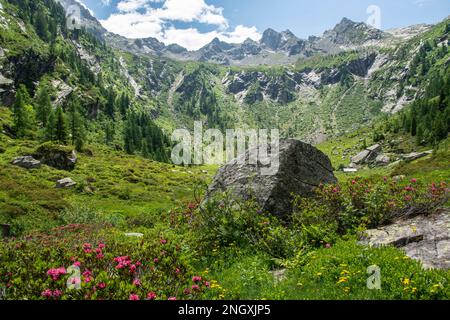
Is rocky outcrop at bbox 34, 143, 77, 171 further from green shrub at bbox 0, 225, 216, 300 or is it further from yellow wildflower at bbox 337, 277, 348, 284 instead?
yellow wildflower at bbox 337, 277, 348, 284

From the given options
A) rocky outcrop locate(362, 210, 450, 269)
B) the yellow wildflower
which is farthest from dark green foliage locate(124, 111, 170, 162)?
the yellow wildflower

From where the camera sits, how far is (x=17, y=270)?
7.07 metres

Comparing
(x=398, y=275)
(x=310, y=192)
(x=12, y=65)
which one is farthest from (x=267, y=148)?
(x=12, y=65)

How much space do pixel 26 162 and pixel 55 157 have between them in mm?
5761

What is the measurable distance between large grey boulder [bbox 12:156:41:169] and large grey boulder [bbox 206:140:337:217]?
150 feet

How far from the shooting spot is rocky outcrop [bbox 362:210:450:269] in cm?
939

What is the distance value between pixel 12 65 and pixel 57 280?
6346 inches

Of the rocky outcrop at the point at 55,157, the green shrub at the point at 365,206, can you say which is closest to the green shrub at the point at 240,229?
the green shrub at the point at 365,206

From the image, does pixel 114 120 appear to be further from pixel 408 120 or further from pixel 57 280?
pixel 57 280

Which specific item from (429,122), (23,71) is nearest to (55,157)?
(23,71)

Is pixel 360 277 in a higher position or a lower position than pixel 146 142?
lower

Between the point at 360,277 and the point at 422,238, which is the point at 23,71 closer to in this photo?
the point at 422,238

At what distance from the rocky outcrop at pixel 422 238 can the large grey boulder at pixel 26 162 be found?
54112mm

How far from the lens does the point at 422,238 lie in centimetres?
1086
